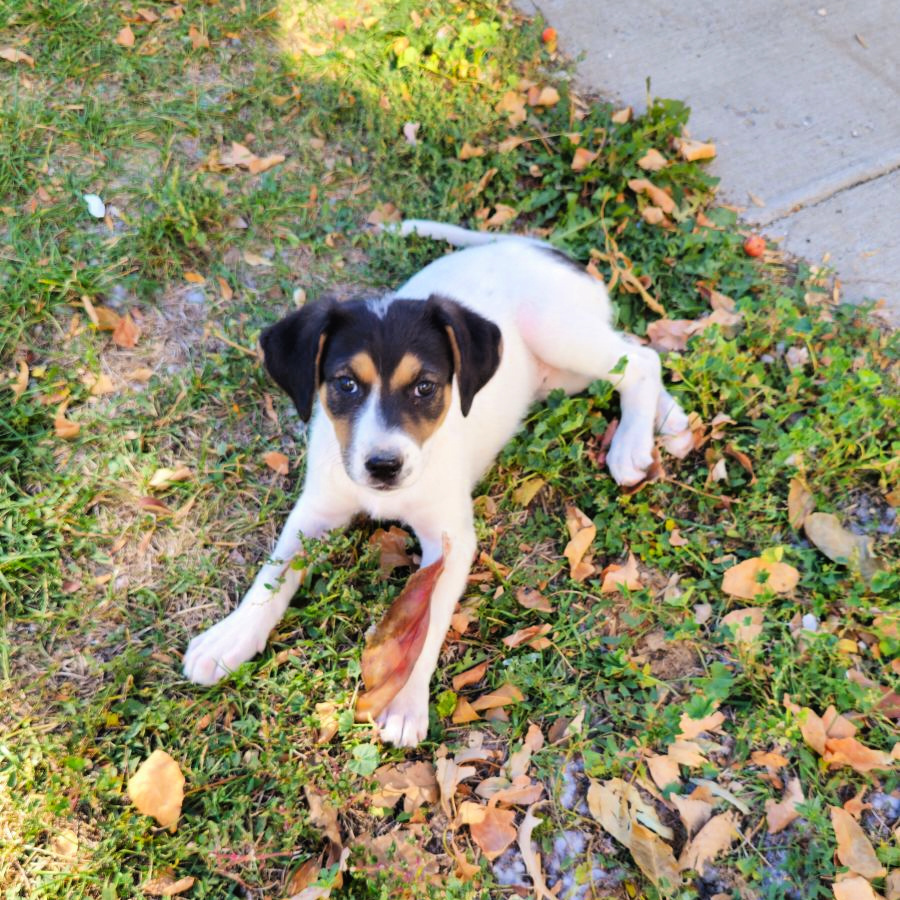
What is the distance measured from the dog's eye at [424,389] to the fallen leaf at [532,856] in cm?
158

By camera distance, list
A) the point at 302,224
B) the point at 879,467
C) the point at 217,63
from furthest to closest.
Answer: the point at 217,63
the point at 302,224
the point at 879,467

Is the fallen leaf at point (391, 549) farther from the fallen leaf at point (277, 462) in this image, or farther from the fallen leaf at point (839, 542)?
the fallen leaf at point (839, 542)

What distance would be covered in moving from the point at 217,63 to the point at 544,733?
464 cm

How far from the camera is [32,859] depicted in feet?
9.66

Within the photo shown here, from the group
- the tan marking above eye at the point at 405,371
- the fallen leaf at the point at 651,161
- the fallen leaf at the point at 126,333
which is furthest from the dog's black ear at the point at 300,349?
the fallen leaf at the point at 651,161

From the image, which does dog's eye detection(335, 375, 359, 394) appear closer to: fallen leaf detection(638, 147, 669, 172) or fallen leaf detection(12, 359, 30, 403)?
fallen leaf detection(12, 359, 30, 403)

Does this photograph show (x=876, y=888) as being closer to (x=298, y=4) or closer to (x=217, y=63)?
(x=217, y=63)

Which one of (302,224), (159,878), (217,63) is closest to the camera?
(159,878)

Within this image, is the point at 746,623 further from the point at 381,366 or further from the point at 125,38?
the point at 125,38

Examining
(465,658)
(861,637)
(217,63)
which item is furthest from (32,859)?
(217,63)

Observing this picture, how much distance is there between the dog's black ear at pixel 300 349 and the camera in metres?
3.23

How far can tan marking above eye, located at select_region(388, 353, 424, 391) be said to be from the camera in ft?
10.7

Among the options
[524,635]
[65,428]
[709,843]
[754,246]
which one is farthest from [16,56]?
[709,843]

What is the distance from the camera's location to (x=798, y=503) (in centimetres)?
400
